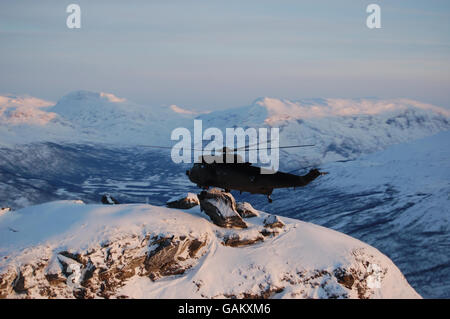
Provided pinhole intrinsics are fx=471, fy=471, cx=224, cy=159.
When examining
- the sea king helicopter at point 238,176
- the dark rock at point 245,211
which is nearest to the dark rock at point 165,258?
the sea king helicopter at point 238,176

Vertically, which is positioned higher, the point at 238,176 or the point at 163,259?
the point at 238,176

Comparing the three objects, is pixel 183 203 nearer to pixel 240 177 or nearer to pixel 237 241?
pixel 237 241

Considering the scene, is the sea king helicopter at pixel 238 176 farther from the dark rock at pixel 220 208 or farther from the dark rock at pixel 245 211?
the dark rock at pixel 245 211

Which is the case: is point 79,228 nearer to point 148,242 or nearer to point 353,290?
point 148,242

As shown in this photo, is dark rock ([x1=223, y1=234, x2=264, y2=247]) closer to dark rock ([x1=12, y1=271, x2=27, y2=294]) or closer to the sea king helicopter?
the sea king helicopter

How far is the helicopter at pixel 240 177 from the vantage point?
5153 centimetres

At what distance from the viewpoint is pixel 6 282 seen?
53.0m

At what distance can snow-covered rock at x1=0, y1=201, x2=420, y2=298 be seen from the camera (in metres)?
56.0

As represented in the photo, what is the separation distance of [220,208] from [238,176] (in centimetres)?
1799

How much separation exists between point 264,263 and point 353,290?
45.9ft

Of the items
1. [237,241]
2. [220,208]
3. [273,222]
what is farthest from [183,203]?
[273,222]

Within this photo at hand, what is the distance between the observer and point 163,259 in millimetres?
62344
